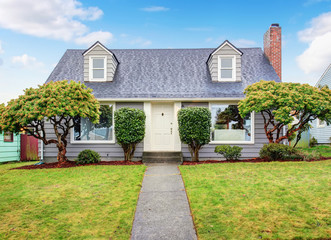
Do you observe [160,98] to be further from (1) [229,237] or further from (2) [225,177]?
(1) [229,237]

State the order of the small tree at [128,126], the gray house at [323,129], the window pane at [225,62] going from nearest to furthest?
the small tree at [128,126] < the window pane at [225,62] < the gray house at [323,129]

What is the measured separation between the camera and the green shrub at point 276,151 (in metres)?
9.84

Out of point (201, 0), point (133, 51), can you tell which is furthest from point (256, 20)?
point (133, 51)

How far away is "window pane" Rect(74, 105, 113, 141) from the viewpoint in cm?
1151

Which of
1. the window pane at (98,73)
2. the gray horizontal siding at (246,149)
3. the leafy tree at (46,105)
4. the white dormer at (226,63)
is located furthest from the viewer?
the window pane at (98,73)

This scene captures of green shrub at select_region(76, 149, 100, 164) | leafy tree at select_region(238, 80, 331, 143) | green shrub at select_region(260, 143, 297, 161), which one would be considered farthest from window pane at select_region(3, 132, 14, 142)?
green shrub at select_region(260, 143, 297, 161)

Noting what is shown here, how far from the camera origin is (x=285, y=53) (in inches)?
539

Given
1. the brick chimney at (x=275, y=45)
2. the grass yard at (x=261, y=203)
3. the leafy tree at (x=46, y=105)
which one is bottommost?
the grass yard at (x=261, y=203)

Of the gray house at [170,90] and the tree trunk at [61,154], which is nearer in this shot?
the tree trunk at [61,154]

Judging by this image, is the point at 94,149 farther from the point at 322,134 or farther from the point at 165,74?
the point at 322,134

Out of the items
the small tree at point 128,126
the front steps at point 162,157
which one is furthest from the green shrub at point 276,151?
the small tree at point 128,126

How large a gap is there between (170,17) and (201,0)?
91.9 inches

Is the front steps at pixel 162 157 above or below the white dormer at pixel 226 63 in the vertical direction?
below

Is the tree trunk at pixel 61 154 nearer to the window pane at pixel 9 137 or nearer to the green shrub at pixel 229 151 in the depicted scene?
the window pane at pixel 9 137
